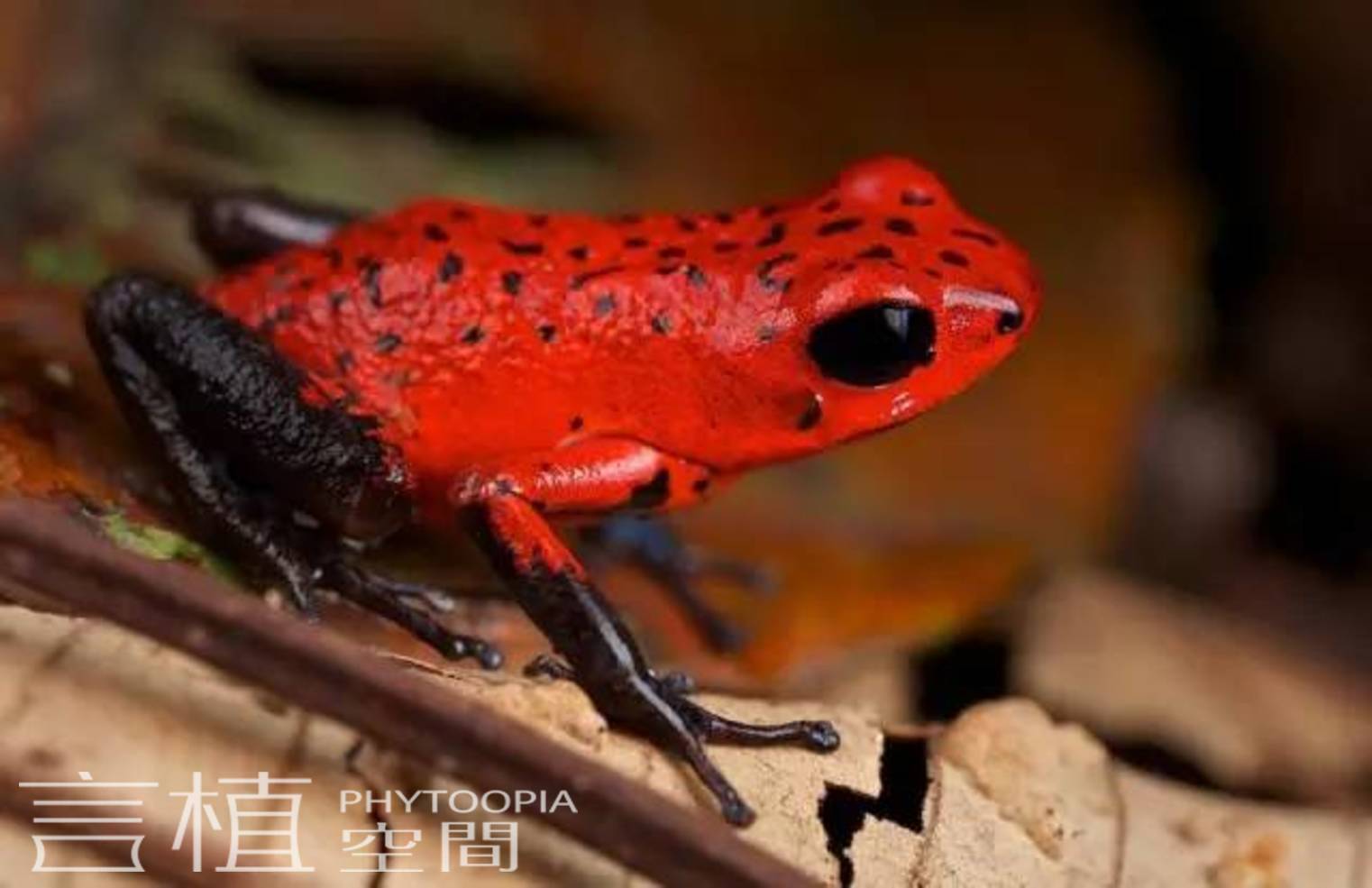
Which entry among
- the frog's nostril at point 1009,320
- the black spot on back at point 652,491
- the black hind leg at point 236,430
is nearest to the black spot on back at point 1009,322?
the frog's nostril at point 1009,320

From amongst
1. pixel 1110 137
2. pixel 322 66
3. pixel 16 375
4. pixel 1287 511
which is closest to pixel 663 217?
pixel 16 375

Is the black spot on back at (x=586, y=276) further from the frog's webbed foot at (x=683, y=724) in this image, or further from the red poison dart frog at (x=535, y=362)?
the frog's webbed foot at (x=683, y=724)

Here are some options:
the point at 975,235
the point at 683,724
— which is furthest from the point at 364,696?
the point at 975,235

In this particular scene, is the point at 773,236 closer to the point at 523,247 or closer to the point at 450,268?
the point at 523,247

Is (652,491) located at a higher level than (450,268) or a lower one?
lower

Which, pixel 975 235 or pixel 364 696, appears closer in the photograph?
pixel 364 696

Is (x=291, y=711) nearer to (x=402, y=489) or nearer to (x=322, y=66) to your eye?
(x=402, y=489)
